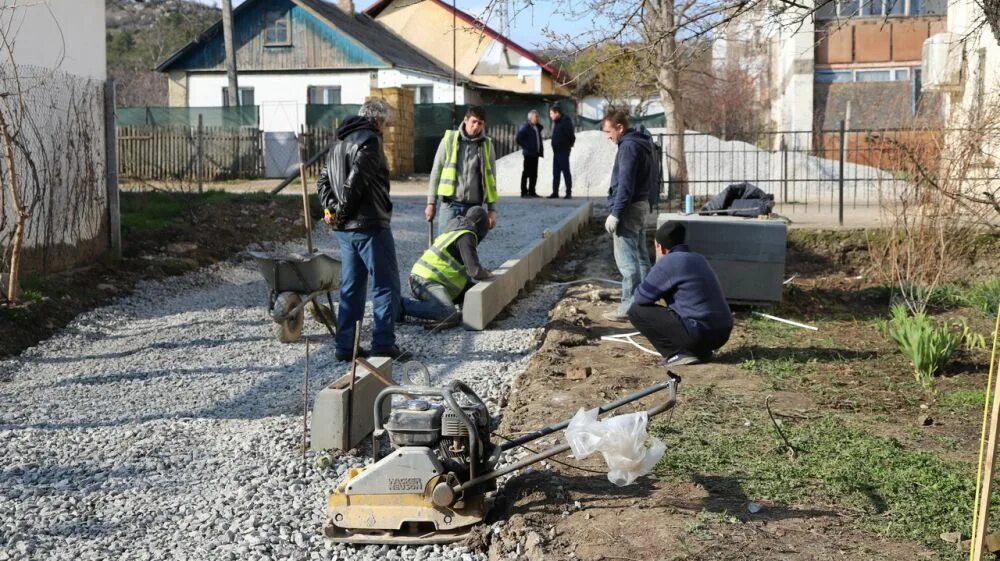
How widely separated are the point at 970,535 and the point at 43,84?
31.2 ft

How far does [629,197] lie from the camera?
9.51m

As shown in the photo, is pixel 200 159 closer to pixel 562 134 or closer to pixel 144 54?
pixel 562 134

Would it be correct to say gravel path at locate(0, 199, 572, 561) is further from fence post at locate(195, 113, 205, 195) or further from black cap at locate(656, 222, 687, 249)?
fence post at locate(195, 113, 205, 195)

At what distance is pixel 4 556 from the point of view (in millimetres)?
4488

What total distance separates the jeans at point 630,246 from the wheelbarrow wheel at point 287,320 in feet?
9.19

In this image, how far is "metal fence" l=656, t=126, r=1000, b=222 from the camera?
10.5 meters

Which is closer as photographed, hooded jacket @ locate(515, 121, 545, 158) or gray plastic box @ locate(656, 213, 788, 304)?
gray plastic box @ locate(656, 213, 788, 304)

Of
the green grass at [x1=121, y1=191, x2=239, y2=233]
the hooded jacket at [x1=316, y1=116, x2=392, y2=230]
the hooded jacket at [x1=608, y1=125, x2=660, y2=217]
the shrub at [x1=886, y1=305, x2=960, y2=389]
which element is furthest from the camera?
the green grass at [x1=121, y1=191, x2=239, y2=233]

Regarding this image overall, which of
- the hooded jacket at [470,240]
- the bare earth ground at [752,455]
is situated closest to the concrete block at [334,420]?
the bare earth ground at [752,455]

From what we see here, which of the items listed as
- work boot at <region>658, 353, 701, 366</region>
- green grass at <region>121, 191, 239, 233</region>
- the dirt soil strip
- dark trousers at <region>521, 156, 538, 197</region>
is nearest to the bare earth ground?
the dirt soil strip

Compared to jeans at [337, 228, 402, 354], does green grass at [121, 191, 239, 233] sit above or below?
above

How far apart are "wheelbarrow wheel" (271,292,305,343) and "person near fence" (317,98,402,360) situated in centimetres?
83

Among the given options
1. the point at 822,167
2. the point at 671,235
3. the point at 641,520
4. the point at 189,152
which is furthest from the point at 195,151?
the point at 641,520

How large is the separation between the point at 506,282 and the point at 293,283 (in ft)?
7.83
